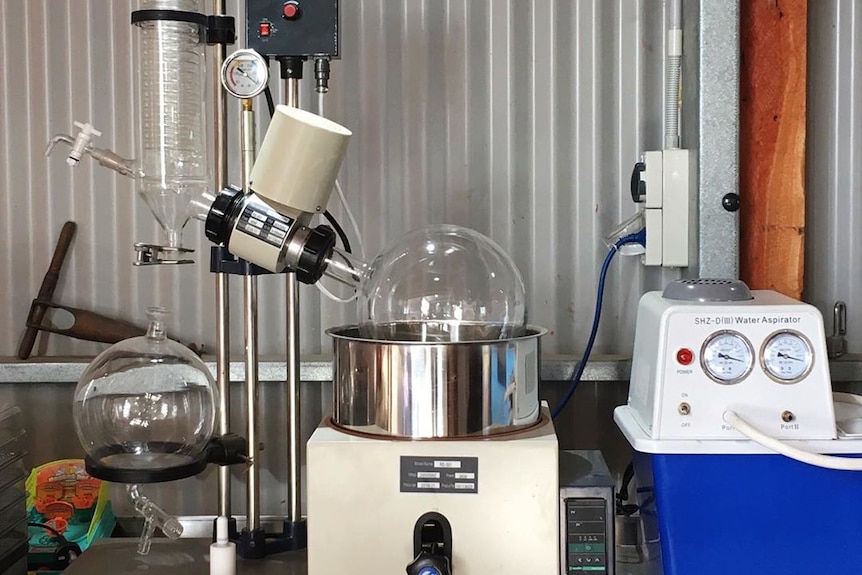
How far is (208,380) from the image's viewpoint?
151 centimetres

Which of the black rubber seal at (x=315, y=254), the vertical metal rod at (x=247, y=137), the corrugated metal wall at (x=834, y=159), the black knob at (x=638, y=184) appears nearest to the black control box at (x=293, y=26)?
the vertical metal rod at (x=247, y=137)

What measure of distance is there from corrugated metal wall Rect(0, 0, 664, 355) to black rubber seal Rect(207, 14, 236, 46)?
1.34ft

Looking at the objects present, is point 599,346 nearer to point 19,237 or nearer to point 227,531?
point 227,531

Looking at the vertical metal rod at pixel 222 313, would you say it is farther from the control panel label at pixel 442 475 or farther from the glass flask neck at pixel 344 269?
the control panel label at pixel 442 475

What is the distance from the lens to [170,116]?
150cm

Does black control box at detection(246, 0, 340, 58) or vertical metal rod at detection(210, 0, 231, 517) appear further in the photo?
vertical metal rod at detection(210, 0, 231, 517)

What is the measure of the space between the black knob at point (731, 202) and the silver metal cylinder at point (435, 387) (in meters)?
0.56

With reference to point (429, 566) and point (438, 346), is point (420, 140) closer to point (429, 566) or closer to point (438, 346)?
point (438, 346)

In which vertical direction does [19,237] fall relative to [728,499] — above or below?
above

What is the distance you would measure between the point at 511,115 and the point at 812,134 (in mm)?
655

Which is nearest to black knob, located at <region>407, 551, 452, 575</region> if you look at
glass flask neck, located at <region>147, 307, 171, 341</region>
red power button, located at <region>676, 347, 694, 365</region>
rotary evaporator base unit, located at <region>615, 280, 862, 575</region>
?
rotary evaporator base unit, located at <region>615, 280, 862, 575</region>

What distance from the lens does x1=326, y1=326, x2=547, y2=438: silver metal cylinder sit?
1.33 metres

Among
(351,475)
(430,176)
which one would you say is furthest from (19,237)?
(351,475)

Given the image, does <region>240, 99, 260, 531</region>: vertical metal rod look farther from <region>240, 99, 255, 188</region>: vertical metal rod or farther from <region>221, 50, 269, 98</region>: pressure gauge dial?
<region>221, 50, 269, 98</region>: pressure gauge dial
